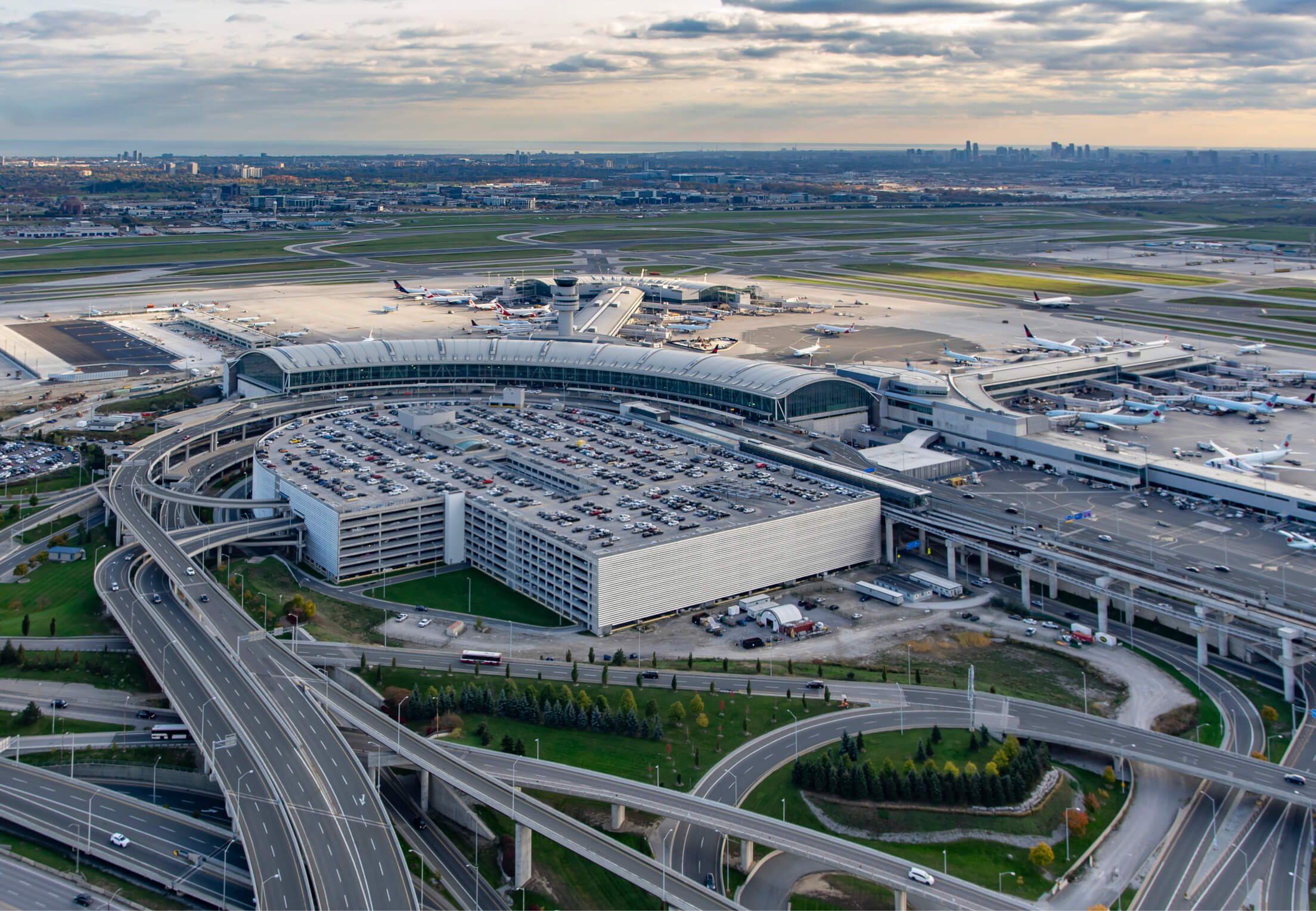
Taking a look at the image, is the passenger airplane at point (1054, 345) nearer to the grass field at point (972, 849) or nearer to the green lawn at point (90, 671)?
the grass field at point (972, 849)

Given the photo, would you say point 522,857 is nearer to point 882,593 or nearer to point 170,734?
point 170,734

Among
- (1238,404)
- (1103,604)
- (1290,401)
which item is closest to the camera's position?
(1103,604)

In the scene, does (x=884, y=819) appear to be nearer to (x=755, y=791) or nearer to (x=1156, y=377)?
(x=755, y=791)

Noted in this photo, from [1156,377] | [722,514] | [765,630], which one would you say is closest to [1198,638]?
[765,630]

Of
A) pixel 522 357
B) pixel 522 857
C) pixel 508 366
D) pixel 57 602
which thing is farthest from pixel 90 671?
pixel 522 357

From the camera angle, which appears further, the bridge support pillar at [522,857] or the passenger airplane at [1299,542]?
the passenger airplane at [1299,542]

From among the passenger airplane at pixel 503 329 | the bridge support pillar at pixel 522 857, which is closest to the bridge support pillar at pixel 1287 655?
the bridge support pillar at pixel 522 857
